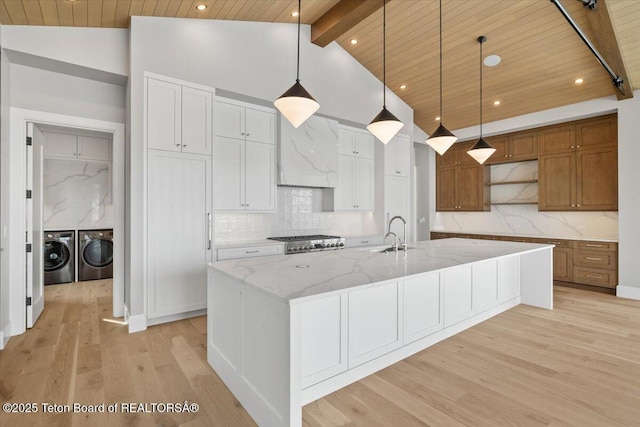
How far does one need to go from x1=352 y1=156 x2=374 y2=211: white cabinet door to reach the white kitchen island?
7.76 feet

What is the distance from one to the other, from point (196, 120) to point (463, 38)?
11.6 feet

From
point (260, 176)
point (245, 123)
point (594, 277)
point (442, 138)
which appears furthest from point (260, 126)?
point (594, 277)

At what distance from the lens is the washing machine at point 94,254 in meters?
5.46

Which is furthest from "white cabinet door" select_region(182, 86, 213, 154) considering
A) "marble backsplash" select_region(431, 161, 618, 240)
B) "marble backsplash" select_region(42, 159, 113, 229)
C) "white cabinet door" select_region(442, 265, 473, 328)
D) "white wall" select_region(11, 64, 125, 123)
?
"marble backsplash" select_region(431, 161, 618, 240)

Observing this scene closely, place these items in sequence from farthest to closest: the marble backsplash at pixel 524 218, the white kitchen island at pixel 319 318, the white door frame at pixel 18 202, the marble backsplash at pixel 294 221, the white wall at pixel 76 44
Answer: the marble backsplash at pixel 524 218 → the marble backsplash at pixel 294 221 → the white door frame at pixel 18 202 → the white wall at pixel 76 44 → the white kitchen island at pixel 319 318

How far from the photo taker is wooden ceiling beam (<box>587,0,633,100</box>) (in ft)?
10.6

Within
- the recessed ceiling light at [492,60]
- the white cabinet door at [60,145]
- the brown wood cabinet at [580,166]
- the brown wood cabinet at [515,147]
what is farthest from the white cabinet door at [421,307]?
the white cabinet door at [60,145]

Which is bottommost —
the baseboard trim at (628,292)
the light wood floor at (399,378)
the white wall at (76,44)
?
the light wood floor at (399,378)

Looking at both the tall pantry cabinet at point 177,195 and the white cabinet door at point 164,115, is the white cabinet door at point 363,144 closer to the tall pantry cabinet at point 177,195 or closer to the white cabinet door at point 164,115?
the tall pantry cabinet at point 177,195

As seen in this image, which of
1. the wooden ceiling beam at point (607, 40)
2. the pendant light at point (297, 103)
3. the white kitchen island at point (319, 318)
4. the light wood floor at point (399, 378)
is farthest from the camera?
the wooden ceiling beam at point (607, 40)

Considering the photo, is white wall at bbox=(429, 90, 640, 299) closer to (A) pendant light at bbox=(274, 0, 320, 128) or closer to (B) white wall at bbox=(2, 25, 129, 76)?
(A) pendant light at bbox=(274, 0, 320, 128)

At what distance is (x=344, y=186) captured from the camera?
204 inches

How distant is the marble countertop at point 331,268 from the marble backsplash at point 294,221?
188 centimetres

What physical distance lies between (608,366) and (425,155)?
5.27 metres
